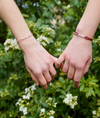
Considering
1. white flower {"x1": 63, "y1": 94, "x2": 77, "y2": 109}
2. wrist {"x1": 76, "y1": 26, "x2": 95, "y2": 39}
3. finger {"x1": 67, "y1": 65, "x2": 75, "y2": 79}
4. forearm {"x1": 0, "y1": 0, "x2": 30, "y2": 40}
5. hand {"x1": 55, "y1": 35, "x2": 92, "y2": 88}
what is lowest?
white flower {"x1": 63, "y1": 94, "x2": 77, "y2": 109}

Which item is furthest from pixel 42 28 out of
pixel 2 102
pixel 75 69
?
pixel 2 102

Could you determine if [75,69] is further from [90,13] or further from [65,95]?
[65,95]

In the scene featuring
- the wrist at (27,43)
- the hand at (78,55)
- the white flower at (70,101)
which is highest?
the wrist at (27,43)

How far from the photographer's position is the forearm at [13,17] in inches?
31.4

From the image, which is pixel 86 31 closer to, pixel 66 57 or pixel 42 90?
pixel 66 57

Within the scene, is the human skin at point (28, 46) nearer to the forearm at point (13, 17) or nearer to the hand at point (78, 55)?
the forearm at point (13, 17)

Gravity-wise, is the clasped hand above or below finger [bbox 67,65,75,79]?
above

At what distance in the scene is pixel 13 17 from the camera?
812 millimetres

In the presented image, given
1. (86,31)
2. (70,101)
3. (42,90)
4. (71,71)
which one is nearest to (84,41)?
(86,31)

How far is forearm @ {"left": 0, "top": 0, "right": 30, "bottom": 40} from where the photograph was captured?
2.62 feet

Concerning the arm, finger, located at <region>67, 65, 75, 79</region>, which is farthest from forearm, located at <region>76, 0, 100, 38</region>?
finger, located at <region>67, 65, 75, 79</region>

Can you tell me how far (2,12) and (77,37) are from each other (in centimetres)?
49

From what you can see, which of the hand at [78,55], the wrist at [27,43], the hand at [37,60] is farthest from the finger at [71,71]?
the wrist at [27,43]

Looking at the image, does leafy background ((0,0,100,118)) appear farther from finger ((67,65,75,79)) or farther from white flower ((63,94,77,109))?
finger ((67,65,75,79))
